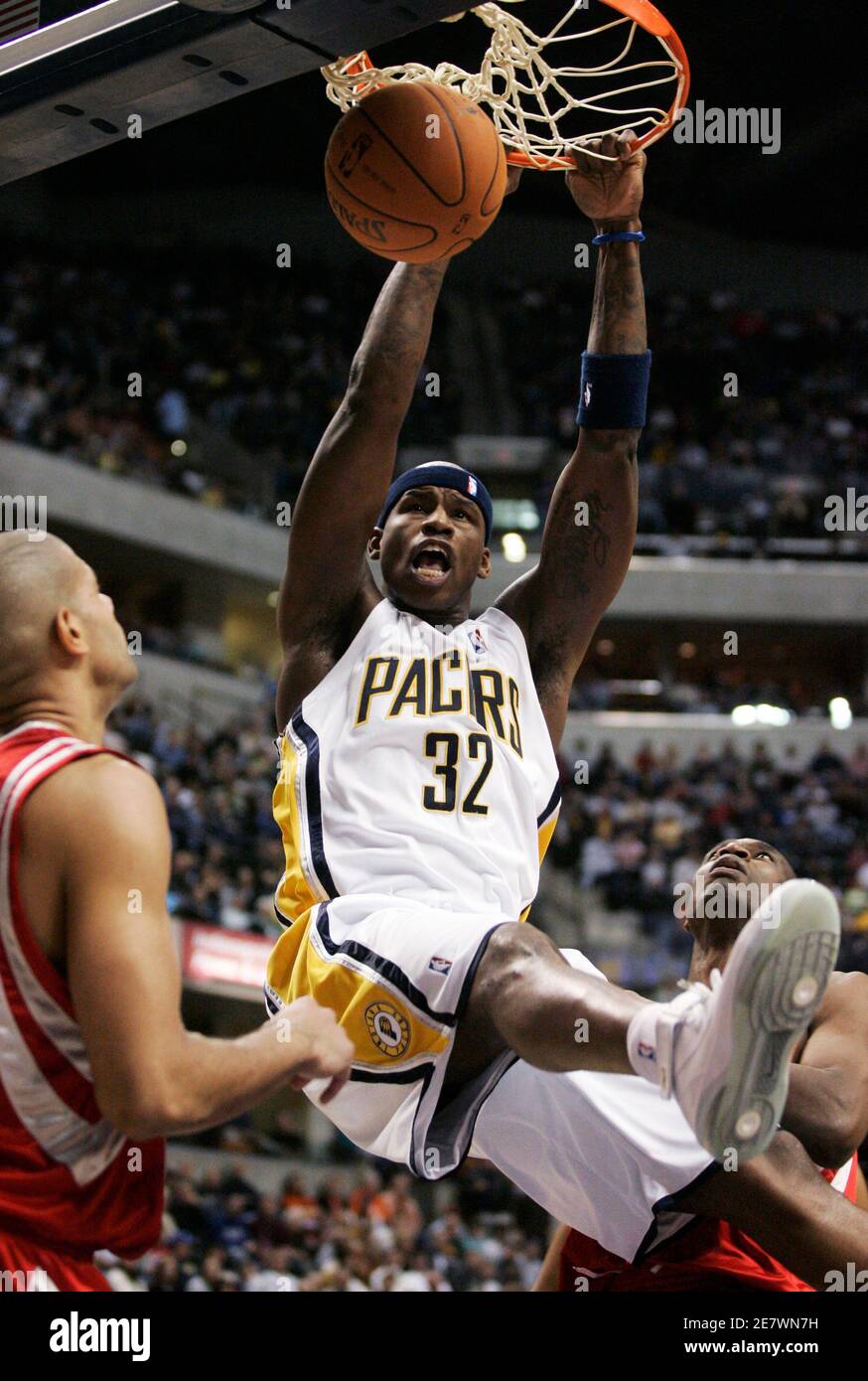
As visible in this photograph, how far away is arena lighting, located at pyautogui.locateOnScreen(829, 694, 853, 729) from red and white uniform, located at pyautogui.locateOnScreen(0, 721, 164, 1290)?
17147mm

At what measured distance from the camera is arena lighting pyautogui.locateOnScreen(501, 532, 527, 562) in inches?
775

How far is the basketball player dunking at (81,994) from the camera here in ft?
8.23

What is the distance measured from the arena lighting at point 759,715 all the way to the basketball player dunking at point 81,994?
55.3ft

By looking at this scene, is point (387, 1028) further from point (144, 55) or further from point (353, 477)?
point (144, 55)

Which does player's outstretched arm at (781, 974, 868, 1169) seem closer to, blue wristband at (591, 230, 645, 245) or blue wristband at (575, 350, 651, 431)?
blue wristband at (575, 350, 651, 431)

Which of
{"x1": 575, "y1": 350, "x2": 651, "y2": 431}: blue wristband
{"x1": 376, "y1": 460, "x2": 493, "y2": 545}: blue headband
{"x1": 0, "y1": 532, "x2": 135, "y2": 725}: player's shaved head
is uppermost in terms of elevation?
{"x1": 575, "y1": 350, "x2": 651, "y2": 431}: blue wristband

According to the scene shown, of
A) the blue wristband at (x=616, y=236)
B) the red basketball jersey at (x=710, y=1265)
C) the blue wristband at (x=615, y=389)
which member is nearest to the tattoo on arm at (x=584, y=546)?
the blue wristband at (x=615, y=389)

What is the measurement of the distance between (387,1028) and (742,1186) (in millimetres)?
895

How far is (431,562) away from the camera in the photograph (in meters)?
4.59

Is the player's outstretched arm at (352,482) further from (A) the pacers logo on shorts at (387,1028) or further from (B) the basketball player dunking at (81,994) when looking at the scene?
(B) the basketball player dunking at (81,994)

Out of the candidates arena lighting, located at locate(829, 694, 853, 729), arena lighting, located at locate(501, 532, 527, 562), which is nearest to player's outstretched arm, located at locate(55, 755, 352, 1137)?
arena lighting, located at locate(501, 532, 527, 562)

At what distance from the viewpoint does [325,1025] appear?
2.84m
